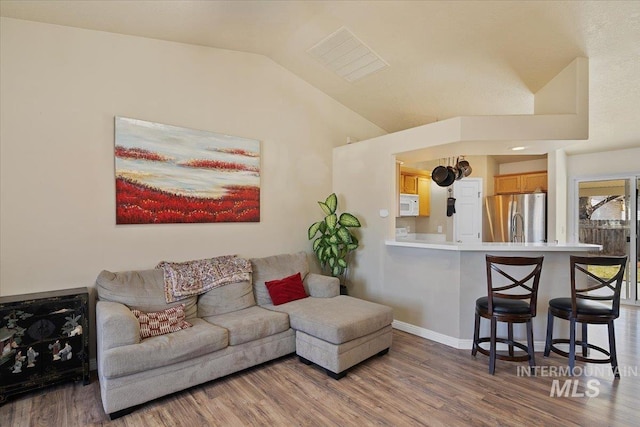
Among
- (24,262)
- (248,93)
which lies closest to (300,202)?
(248,93)

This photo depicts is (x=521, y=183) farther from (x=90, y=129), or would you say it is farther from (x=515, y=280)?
(x=90, y=129)

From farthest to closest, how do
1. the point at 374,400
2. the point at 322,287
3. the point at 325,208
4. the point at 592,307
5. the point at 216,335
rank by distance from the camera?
the point at 325,208, the point at 322,287, the point at 592,307, the point at 216,335, the point at 374,400

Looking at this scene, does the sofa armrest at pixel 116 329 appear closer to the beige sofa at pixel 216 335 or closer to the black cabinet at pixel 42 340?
the beige sofa at pixel 216 335

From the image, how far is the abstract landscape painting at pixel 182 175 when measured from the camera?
3084 millimetres

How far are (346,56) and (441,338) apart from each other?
11.2 ft

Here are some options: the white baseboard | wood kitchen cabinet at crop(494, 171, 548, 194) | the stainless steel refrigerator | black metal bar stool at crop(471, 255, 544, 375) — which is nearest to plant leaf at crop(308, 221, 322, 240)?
the white baseboard

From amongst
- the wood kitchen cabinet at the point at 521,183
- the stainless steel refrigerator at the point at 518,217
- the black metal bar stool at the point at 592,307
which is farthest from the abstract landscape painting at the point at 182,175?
the wood kitchen cabinet at the point at 521,183

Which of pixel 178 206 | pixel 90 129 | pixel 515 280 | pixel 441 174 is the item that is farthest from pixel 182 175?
pixel 515 280

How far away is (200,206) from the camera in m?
3.54

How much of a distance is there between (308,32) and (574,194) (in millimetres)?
5347

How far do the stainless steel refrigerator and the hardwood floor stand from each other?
8.86 ft

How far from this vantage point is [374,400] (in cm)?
245

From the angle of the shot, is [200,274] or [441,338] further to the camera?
[441,338]

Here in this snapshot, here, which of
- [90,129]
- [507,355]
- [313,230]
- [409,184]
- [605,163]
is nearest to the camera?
[90,129]
